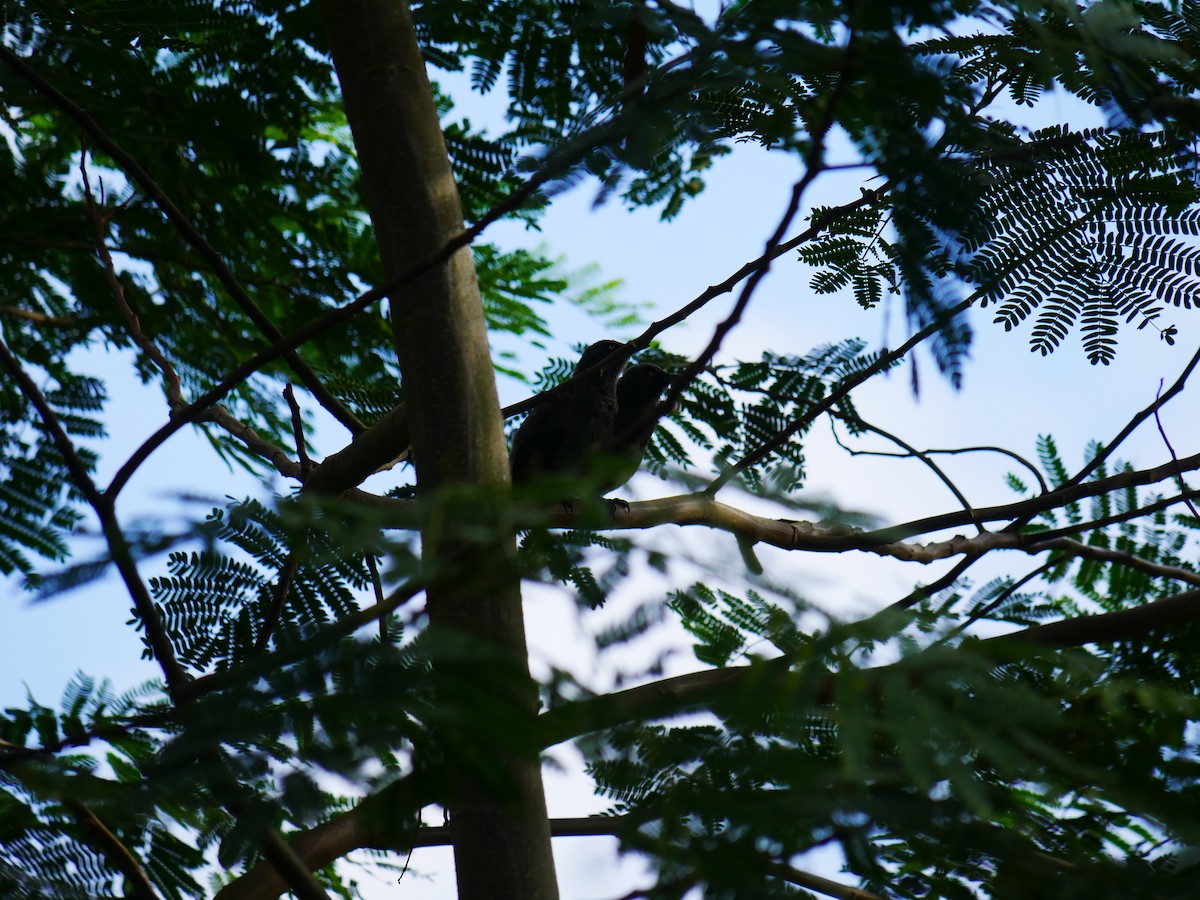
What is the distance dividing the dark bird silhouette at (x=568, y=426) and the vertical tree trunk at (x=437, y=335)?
9.59 ft

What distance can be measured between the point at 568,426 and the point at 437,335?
10.6 feet

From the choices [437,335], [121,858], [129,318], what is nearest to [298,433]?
[129,318]

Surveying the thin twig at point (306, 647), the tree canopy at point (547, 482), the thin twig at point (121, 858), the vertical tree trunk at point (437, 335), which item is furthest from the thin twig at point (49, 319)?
the thin twig at point (306, 647)

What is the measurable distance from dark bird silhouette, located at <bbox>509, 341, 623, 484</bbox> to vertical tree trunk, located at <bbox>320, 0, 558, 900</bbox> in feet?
9.59

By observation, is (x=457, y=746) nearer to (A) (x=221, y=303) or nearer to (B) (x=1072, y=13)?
(B) (x=1072, y=13)

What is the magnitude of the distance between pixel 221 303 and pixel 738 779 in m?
4.52

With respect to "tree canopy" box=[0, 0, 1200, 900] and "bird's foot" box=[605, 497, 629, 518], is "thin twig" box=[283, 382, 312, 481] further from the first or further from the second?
"bird's foot" box=[605, 497, 629, 518]

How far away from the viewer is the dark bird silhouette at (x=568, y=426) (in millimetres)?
5953

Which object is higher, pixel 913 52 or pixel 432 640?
pixel 913 52

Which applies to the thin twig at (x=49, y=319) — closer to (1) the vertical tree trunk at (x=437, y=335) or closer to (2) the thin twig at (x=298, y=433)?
(2) the thin twig at (x=298, y=433)

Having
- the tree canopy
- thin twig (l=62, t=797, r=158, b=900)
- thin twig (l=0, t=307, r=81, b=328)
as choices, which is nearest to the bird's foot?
the tree canopy

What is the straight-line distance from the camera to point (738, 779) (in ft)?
6.01

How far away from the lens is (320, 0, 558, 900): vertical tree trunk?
233 centimetres

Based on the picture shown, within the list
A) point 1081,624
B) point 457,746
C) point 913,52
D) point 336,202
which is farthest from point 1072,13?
point 336,202
